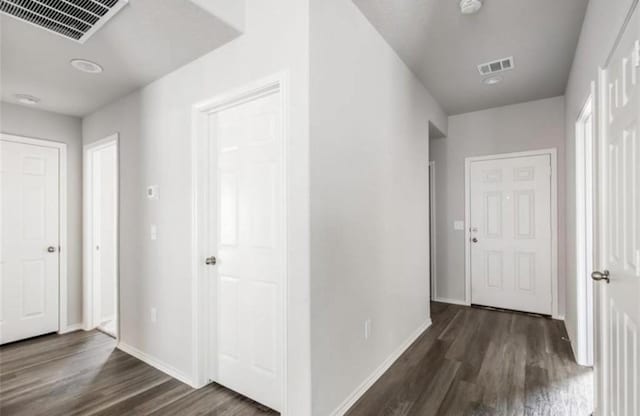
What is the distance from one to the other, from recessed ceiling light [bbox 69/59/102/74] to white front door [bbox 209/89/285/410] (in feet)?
3.21

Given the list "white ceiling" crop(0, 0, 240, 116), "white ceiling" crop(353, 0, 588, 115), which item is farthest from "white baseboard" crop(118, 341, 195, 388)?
"white ceiling" crop(353, 0, 588, 115)

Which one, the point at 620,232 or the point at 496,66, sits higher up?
the point at 496,66

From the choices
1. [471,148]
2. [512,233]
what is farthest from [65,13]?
[512,233]

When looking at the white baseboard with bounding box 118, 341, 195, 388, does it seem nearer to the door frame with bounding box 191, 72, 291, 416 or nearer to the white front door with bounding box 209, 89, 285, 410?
the door frame with bounding box 191, 72, 291, 416

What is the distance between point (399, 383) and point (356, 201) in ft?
4.50

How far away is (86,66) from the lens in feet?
7.76

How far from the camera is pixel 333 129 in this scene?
74.0 inches

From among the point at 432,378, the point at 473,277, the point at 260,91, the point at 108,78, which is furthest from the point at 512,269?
the point at 108,78

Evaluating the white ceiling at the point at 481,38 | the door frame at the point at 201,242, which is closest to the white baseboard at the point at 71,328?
the door frame at the point at 201,242

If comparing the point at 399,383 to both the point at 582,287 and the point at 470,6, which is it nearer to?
the point at 582,287

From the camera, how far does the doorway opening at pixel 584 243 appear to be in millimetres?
2465

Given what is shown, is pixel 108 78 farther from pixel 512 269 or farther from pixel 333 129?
pixel 512 269

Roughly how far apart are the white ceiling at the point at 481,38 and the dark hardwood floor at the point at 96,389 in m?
2.80

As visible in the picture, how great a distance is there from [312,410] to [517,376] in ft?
5.55
